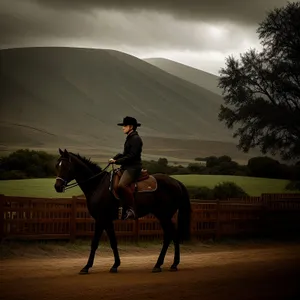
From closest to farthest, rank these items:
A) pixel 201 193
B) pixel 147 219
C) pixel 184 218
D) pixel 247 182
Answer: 1. pixel 184 218
2. pixel 147 219
3. pixel 201 193
4. pixel 247 182

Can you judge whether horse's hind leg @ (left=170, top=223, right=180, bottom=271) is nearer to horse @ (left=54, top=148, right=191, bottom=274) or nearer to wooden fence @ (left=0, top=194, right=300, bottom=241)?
horse @ (left=54, top=148, right=191, bottom=274)

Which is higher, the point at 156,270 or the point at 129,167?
the point at 129,167

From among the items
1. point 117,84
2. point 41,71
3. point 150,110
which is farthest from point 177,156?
point 41,71

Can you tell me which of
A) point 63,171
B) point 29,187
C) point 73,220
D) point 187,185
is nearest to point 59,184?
point 63,171

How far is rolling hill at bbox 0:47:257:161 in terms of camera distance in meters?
13.1

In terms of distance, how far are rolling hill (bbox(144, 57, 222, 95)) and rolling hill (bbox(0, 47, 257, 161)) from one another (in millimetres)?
188

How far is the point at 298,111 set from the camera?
18125 millimetres

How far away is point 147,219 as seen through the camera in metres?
13.0

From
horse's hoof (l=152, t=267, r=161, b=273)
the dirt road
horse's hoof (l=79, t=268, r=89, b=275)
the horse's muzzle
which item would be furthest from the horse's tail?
the horse's muzzle

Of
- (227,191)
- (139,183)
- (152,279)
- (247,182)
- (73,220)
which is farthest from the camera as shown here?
(247,182)

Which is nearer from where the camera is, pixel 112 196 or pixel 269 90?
pixel 112 196

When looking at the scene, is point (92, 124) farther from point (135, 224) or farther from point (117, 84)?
point (135, 224)

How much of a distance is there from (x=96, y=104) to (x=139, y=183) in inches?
250

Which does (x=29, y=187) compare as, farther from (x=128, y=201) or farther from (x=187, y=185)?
(x=187, y=185)
